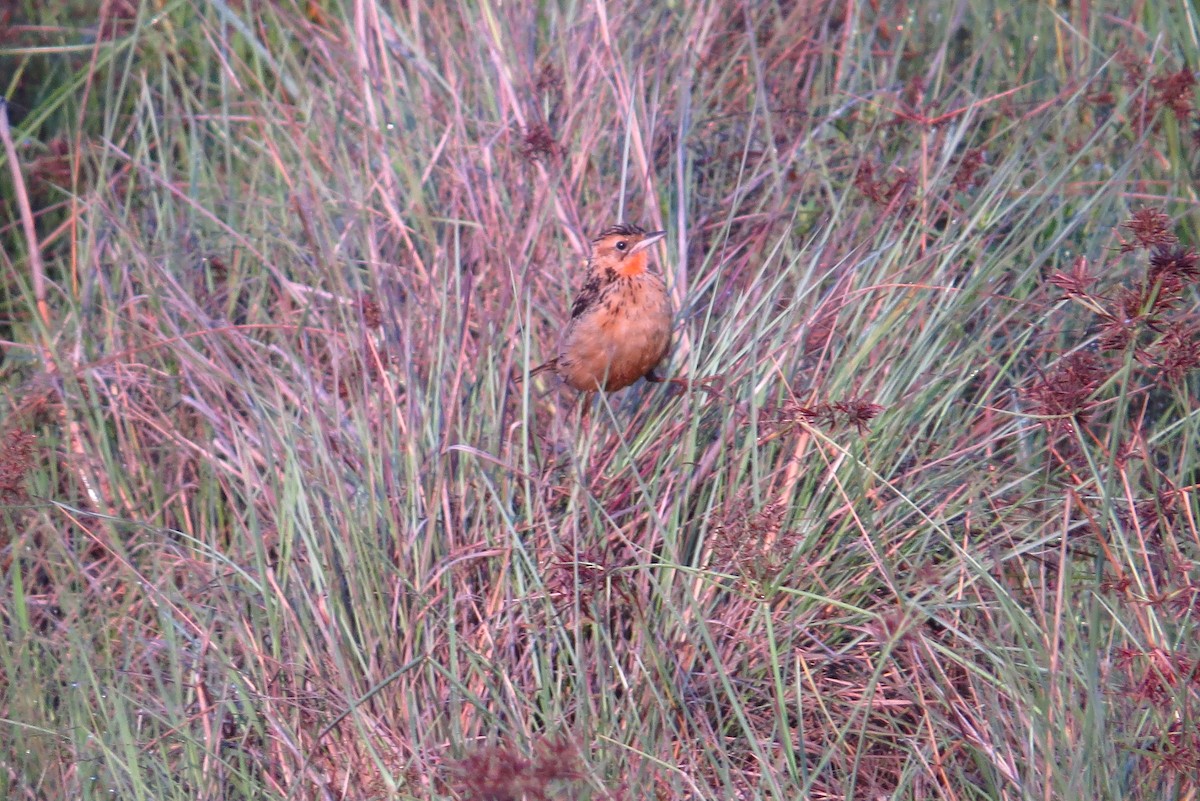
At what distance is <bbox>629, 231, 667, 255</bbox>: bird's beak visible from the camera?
13.4 feet

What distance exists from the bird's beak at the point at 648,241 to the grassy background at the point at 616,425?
8.5 inches

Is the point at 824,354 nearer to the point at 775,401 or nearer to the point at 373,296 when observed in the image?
the point at 775,401

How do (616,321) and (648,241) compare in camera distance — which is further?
(648,241)

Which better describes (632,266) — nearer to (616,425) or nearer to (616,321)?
(616,321)

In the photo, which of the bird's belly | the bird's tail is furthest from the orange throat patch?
the bird's tail

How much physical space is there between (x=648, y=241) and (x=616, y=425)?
957 millimetres

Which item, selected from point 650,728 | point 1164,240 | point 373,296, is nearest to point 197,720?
point 650,728

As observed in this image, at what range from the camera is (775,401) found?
3.87 meters

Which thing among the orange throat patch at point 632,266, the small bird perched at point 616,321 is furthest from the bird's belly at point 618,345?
the orange throat patch at point 632,266

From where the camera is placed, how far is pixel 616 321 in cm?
399

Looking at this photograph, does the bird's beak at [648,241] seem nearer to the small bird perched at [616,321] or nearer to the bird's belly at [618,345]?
the small bird perched at [616,321]

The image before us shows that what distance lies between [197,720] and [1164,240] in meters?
2.53

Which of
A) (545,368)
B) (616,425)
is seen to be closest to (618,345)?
(545,368)

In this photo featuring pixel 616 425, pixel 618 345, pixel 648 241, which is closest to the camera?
pixel 616 425
